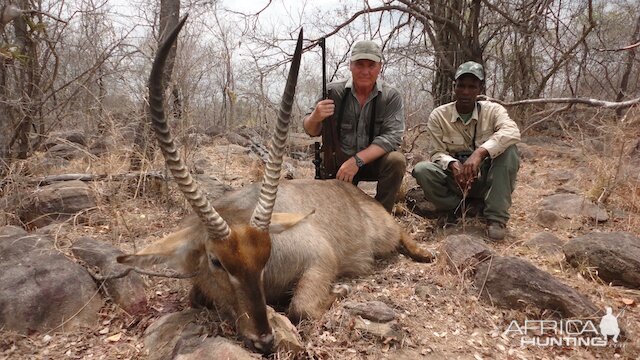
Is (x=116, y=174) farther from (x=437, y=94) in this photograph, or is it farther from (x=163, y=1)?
(x=437, y=94)

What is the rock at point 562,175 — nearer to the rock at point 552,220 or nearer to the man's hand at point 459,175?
the rock at point 552,220

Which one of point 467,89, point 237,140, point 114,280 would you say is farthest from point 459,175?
point 237,140

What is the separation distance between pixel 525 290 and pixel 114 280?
9.75 ft

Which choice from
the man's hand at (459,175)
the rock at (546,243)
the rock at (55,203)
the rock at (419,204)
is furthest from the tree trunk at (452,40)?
the rock at (55,203)

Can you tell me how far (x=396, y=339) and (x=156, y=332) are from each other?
1.53 meters

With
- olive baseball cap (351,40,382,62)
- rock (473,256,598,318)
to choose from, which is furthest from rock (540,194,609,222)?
olive baseball cap (351,40,382,62)

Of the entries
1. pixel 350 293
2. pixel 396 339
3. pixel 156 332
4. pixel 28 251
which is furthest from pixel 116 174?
pixel 396 339

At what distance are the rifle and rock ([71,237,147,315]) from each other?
8.39 feet

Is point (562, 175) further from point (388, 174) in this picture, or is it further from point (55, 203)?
point (55, 203)

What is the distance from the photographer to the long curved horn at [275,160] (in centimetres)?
260

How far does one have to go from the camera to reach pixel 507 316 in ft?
10.4

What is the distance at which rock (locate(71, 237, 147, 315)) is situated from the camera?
322 centimetres

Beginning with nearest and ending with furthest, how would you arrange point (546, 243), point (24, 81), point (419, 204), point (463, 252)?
point (463, 252)
point (546, 243)
point (24, 81)
point (419, 204)

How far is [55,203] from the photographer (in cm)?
450
